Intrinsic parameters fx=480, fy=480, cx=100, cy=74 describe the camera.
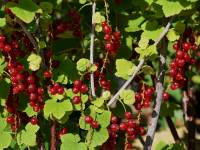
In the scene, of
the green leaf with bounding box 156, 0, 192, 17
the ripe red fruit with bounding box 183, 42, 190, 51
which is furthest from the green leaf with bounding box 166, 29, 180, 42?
the green leaf with bounding box 156, 0, 192, 17

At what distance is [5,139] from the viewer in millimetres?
3070

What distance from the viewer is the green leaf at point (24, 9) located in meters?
2.52

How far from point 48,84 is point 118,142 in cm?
128

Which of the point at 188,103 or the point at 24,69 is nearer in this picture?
the point at 24,69

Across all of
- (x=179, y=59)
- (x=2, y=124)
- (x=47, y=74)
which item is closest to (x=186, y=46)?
(x=179, y=59)

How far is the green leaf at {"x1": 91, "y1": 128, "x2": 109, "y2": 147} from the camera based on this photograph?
121 inches

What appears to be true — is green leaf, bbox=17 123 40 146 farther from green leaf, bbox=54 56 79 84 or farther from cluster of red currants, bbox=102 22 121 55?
cluster of red currants, bbox=102 22 121 55

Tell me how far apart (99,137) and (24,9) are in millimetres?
996

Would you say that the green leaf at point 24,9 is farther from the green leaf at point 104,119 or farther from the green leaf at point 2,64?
the green leaf at point 104,119

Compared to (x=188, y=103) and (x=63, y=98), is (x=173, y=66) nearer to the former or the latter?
(x=63, y=98)

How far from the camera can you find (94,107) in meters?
3.09

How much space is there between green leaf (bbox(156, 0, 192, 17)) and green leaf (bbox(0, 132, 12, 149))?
126cm

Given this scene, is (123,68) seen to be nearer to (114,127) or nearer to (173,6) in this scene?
(114,127)

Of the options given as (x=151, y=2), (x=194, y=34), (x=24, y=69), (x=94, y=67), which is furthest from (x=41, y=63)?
(x=194, y=34)
